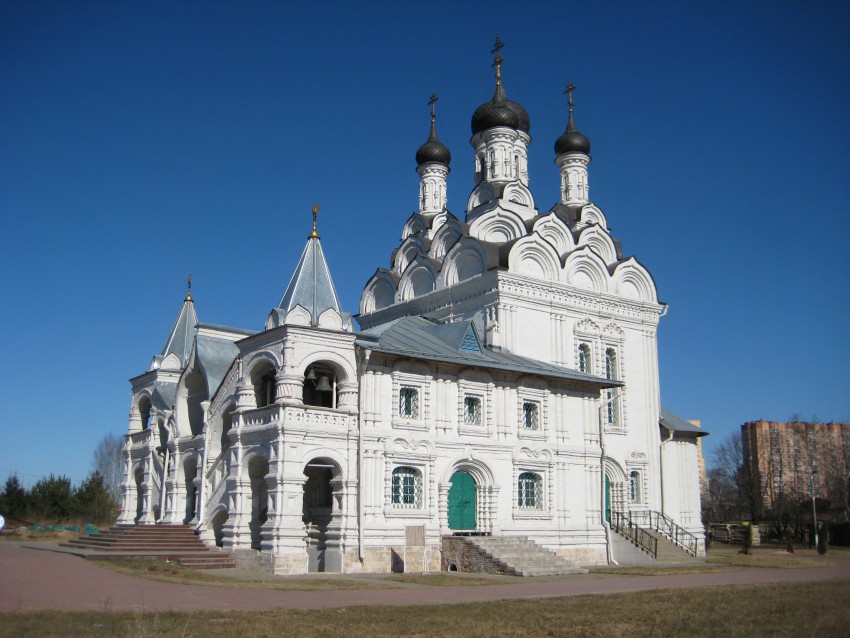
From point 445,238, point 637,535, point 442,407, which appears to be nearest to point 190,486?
point 442,407

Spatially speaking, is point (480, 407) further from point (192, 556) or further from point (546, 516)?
point (192, 556)

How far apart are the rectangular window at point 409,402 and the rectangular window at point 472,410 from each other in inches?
56.9

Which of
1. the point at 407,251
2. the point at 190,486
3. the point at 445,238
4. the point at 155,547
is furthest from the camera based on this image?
the point at 407,251

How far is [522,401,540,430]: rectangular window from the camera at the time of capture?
23.3 m

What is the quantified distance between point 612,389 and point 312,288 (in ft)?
39.9

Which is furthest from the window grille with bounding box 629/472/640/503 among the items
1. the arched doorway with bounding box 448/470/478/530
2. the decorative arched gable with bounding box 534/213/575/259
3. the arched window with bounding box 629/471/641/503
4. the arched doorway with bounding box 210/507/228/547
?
the arched doorway with bounding box 210/507/228/547

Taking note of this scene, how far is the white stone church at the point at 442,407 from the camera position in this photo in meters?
19.5

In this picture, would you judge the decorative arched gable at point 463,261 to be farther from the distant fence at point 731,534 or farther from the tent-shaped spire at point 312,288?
the distant fence at point 731,534

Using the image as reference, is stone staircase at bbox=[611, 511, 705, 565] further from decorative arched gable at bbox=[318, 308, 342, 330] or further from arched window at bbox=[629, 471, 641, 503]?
decorative arched gable at bbox=[318, 308, 342, 330]

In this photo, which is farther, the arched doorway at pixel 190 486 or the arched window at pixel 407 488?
the arched doorway at pixel 190 486

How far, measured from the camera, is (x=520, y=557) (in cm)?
1991

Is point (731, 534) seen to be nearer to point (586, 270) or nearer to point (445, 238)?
point (586, 270)

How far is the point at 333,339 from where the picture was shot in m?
19.8

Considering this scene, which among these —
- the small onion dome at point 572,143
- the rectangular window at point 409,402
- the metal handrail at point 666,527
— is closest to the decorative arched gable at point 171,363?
the rectangular window at point 409,402
